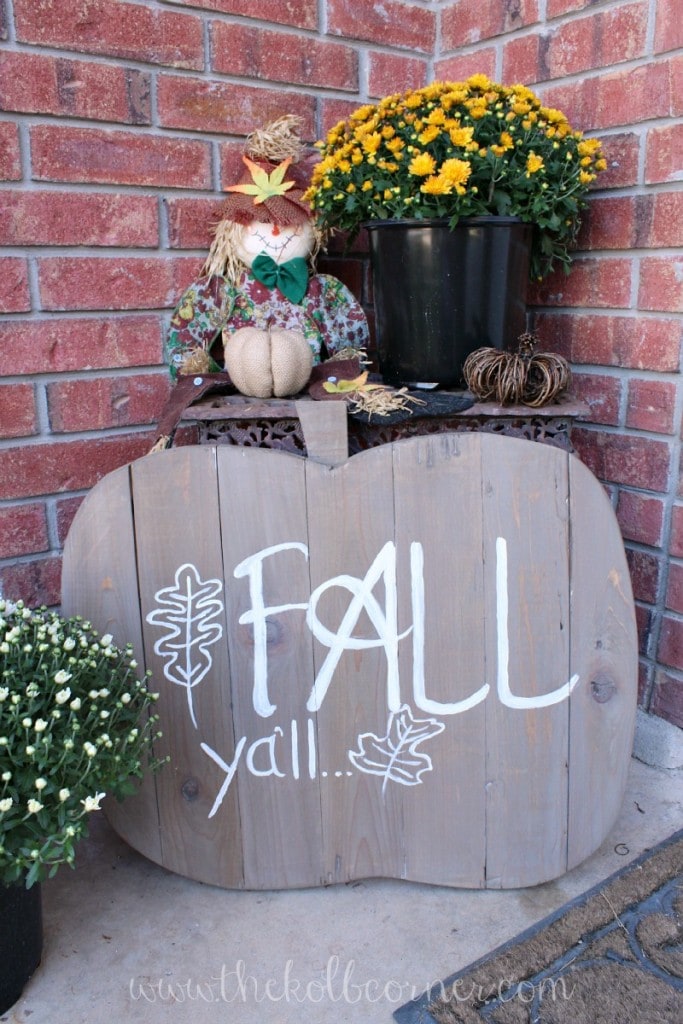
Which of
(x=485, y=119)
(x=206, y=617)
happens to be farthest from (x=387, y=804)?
(x=485, y=119)

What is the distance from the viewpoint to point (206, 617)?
46.3 inches

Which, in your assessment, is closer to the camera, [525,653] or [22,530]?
[525,653]

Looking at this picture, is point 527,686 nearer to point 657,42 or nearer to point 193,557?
point 193,557

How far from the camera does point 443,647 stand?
119 centimetres

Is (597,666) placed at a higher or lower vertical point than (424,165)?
lower

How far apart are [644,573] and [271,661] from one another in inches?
27.2

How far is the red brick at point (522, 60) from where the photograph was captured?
151cm

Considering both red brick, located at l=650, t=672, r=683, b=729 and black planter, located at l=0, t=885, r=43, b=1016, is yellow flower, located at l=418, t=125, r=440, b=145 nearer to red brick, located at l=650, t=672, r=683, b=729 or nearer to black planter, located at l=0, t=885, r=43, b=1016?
red brick, located at l=650, t=672, r=683, b=729

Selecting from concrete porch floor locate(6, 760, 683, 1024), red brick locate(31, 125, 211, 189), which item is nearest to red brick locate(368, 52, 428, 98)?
red brick locate(31, 125, 211, 189)

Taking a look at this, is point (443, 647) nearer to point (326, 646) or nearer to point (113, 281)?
point (326, 646)

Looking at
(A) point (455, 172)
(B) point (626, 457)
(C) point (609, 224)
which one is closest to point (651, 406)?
(B) point (626, 457)

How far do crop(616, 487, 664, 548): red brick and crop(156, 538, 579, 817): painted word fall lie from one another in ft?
1.24

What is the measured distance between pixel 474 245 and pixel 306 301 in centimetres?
31

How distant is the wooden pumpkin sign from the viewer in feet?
3.77
